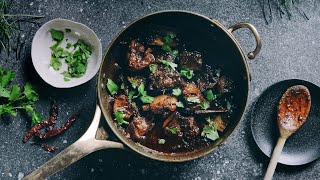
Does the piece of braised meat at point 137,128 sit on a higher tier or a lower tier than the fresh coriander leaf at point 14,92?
lower

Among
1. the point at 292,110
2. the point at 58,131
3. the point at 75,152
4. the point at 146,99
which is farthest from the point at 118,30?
the point at 292,110

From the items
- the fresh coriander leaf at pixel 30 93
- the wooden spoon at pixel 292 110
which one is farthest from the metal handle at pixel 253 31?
the fresh coriander leaf at pixel 30 93

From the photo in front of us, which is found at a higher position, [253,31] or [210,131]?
[253,31]

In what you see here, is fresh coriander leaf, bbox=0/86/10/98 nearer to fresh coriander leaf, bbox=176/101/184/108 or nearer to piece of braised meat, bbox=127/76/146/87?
piece of braised meat, bbox=127/76/146/87

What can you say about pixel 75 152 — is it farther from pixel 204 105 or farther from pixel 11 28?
pixel 11 28

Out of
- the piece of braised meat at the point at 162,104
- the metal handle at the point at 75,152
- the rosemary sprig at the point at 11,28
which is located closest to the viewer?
the metal handle at the point at 75,152

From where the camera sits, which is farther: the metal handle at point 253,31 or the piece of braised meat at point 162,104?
the piece of braised meat at point 162,104

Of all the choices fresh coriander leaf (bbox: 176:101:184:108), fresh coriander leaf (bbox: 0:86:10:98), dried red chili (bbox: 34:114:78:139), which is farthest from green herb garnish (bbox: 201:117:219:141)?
fresh coriander leaf (bbox: 0:86:10:98)

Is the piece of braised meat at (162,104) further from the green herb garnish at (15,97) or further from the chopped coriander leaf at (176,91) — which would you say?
the green herb garnish at (15,97)

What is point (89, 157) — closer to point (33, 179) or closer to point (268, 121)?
point (33, 179)
